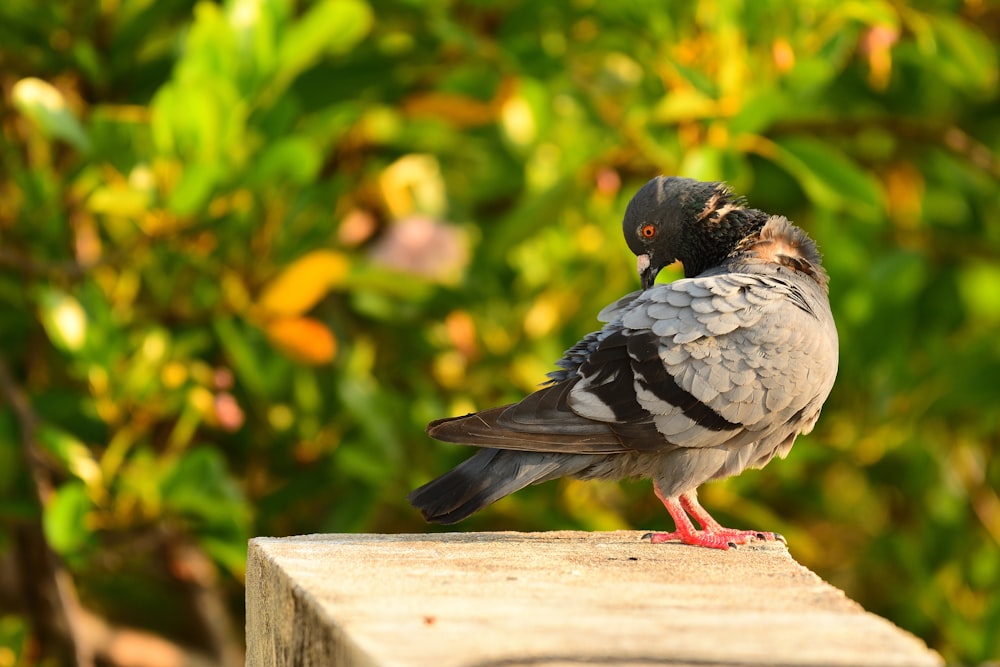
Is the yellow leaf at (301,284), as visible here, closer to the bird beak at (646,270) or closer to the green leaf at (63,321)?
the green leaf at (63,321)

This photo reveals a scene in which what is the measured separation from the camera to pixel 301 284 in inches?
162

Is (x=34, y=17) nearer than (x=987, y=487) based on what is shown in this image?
Yes

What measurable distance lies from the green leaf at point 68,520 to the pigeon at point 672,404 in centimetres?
136

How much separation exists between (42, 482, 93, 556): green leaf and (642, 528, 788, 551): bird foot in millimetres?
1722

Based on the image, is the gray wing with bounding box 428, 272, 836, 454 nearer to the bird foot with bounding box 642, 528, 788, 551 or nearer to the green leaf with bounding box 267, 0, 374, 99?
the bird foot with bounding box 642, 528, 788, 551

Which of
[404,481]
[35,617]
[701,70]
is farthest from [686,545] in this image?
[35,617]

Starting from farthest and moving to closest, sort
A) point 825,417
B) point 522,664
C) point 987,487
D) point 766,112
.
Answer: point 987,487 → point 825,417 → point 766,112 → point 522,664

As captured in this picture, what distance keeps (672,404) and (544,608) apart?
97 cm

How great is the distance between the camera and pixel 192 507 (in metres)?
3.91

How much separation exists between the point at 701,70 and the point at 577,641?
2722 millimetres

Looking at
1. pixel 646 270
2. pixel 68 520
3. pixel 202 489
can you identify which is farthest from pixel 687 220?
pixel 68 520

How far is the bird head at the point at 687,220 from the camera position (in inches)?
133

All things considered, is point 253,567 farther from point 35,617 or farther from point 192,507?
point 35,617

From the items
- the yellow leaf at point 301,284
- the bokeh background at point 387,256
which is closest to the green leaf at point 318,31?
the bokeh background at point 387,256
